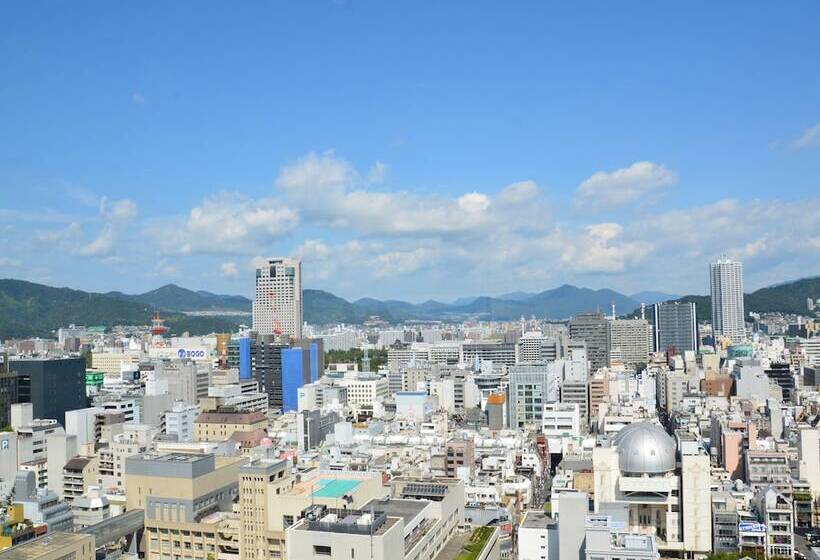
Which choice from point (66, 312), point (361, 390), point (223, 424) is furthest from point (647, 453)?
point (66, 312)

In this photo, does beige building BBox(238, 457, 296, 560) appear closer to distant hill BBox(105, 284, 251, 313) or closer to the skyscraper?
the skyscraper

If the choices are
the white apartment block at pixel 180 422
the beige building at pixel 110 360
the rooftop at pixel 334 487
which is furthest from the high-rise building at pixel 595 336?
the rooftop at pixel 334 487

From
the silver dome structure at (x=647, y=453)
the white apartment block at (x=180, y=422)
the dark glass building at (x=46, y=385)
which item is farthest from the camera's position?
the dark glass building at (x=46, y=385)

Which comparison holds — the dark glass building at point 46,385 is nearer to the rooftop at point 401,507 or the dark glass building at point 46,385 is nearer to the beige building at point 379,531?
the beige building at point 379,531

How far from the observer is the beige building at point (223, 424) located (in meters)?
26.0

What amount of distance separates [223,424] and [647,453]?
621 inches

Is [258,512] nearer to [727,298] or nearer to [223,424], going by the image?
[223,424]

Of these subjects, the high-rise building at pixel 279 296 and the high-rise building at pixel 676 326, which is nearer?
the high-rise building at pixel 279 296

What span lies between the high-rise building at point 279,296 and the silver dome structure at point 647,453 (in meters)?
44.1

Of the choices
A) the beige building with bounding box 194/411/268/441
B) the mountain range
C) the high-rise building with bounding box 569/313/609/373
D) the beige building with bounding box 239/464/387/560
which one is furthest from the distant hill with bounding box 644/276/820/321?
the beige building with bounding box 239/464/387/560

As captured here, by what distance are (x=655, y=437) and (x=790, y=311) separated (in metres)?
69.4

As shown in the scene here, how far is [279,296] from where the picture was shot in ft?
191

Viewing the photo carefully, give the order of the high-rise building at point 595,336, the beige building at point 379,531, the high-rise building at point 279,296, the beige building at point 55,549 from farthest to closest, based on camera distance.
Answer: the high-rise building at point 279,296 < the high-rise building at point 595,336 < the beige building at point 55,549 < the beige building at point 379,531

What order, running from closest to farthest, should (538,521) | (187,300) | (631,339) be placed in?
(538,521) → (631,339) → (187,300)
